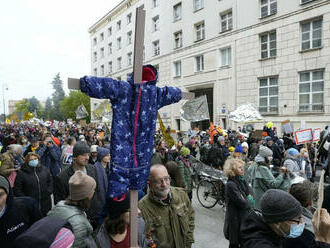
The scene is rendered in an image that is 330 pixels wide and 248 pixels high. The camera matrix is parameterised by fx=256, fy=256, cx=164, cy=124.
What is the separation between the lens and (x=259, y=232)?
76.2 inches

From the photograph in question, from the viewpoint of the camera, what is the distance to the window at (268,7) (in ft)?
61.8

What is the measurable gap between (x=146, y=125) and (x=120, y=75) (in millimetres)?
38240

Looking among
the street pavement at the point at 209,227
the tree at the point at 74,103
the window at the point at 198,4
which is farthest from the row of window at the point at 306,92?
the tree at the point at 74,103

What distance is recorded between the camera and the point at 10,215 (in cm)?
249

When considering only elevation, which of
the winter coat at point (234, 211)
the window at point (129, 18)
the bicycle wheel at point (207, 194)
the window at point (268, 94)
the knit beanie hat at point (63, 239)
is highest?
the window at point (129, 18)

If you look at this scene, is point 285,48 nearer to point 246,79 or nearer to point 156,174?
point 246,79

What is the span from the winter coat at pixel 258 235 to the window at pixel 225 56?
70.3ft

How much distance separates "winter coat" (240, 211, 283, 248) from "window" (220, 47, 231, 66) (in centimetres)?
2143

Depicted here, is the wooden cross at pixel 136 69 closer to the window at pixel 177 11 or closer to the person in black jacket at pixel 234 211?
the person in black jacket at pixel 234 211

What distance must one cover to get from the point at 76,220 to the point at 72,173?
5.68ft

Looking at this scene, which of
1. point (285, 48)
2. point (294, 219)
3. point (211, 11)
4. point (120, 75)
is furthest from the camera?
point (120, 75)

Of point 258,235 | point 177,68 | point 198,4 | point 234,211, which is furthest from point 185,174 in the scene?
point 177,68

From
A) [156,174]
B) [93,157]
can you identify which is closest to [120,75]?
[93,157]

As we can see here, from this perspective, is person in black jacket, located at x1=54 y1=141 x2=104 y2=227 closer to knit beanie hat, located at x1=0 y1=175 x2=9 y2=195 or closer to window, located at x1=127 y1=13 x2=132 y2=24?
knit beanie hat, located at x1=0 y1=175 x2=9 y2=195
